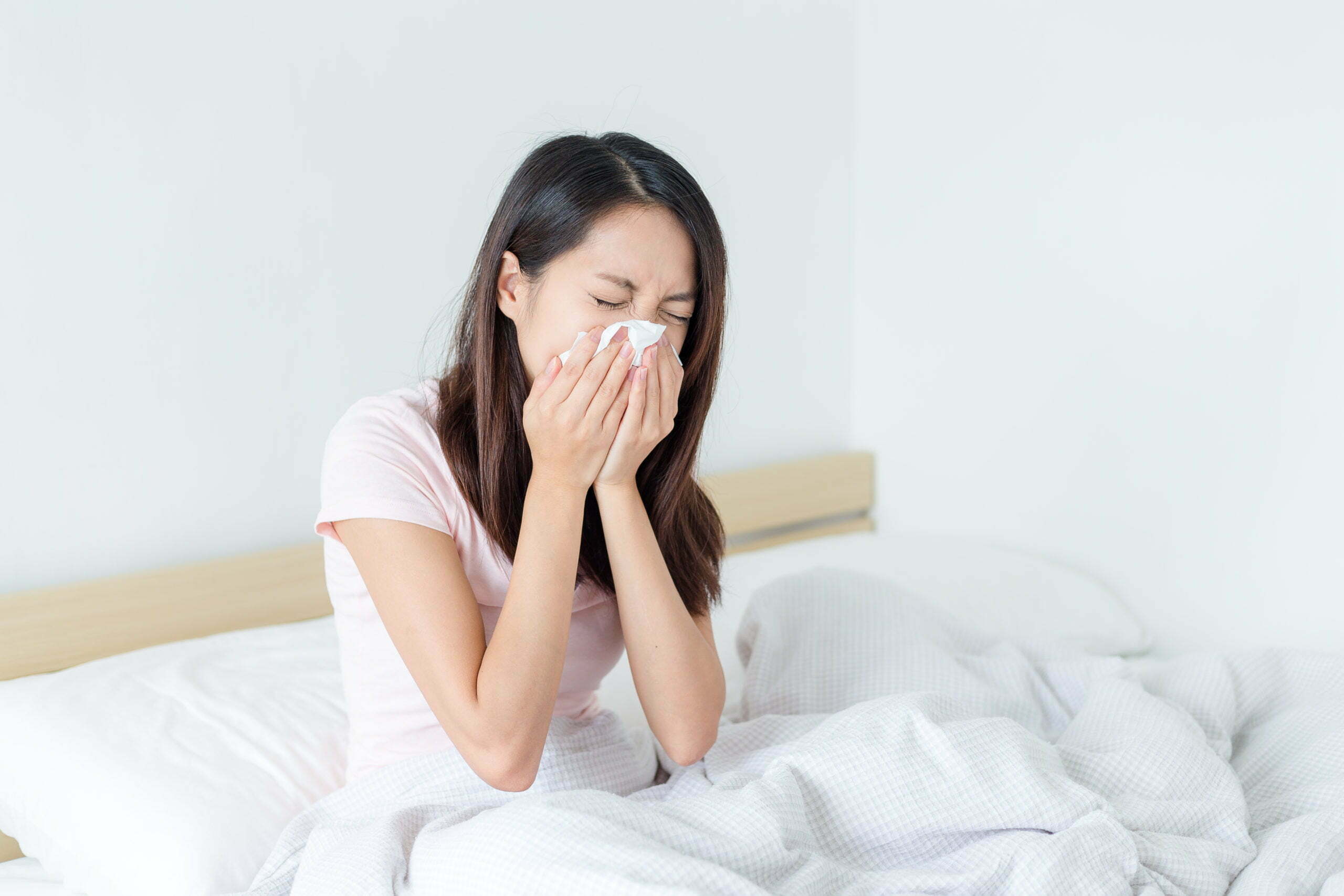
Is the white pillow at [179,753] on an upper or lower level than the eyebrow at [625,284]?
lower

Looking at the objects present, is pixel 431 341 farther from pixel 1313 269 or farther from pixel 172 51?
pixel 1313 269

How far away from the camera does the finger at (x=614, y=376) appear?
1.05 metres

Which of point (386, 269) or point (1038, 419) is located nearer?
point (386, 269)

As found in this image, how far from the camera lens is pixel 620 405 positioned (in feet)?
3.52

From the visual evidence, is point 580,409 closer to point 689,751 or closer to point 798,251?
point 689,751

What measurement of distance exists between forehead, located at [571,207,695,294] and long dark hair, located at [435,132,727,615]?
1cm

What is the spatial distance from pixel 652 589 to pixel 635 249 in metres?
0.33

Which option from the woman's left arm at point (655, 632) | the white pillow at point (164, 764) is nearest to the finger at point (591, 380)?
the woman's left arm at point (655, 632)

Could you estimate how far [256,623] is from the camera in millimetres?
1686

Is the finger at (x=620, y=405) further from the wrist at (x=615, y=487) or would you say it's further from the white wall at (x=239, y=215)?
the white wall at (x=239, y=215)

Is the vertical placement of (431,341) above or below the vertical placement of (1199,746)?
above

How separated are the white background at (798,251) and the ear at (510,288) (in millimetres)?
704

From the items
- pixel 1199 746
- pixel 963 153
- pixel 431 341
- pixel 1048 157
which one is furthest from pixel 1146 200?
pixel 431 341

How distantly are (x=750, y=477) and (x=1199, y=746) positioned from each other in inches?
45.9
